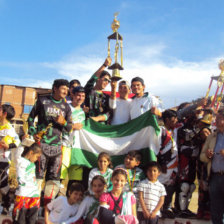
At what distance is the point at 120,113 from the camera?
5469 mm

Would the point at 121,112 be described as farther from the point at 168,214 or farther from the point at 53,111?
the point at 168,214

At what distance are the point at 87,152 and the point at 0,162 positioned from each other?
1500 millimetres

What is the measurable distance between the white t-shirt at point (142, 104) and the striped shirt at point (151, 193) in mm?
1535

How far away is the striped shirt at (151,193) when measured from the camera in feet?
13.3

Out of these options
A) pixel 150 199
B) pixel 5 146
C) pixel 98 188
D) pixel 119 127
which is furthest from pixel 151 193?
pixel 5 146

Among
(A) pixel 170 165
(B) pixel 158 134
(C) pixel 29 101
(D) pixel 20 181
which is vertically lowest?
(D) pixel 20 181

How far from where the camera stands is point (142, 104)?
17.6 ft

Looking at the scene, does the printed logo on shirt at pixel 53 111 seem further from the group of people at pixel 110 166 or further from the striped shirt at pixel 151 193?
the striped shirt at pixel 151 193

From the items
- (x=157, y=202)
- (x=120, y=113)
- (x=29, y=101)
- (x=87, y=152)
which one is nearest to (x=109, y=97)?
(x=120, y=113)


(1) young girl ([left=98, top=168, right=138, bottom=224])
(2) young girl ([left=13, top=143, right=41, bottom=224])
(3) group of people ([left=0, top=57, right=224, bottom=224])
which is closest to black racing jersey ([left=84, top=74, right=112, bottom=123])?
(3) group of people ([left=0, top=57, right=224, bottom=224])

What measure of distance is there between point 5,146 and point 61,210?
1.48 metres

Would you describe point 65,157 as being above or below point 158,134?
below

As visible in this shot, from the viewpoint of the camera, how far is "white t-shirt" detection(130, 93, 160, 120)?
532cm

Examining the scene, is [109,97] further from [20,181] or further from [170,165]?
[20,181]
